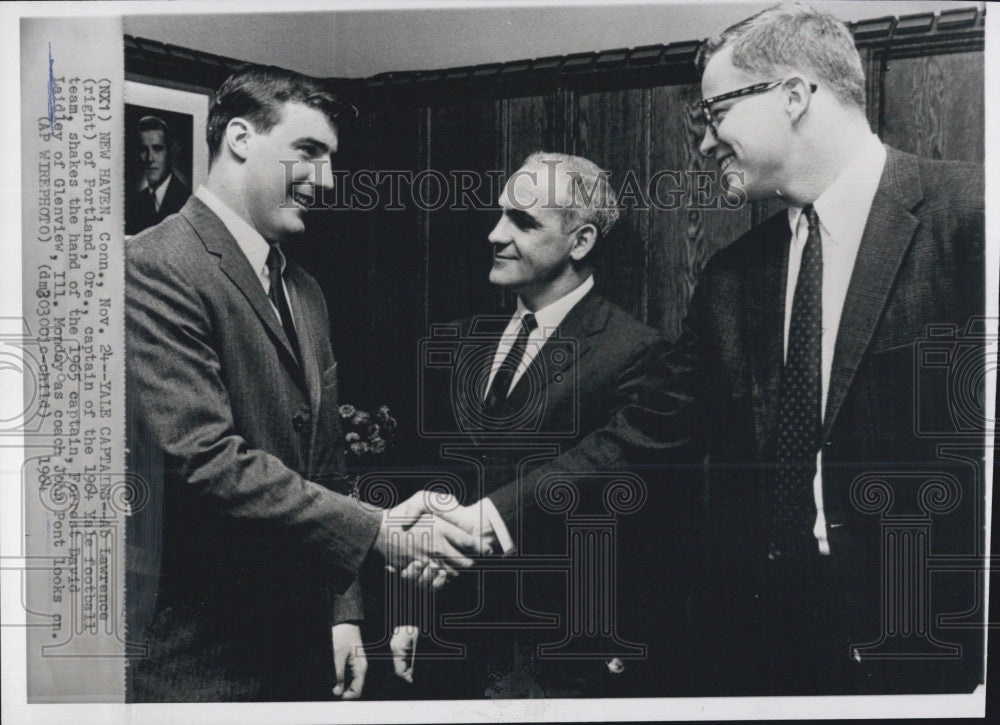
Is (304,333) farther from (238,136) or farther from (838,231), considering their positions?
(838,231)

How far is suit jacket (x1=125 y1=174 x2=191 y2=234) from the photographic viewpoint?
289 cm

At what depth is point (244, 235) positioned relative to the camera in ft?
9.50

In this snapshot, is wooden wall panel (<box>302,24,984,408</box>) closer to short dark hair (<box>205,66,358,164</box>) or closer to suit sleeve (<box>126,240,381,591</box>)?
short dark hair (<box>205,66,358,164</box>)

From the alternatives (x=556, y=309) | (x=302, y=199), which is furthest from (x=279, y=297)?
(x=556, y=309)

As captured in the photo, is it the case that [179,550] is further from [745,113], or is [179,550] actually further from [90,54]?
[745,113]

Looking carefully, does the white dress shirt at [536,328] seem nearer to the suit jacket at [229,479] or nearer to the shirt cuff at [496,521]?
the shirt cuff at [496,521]

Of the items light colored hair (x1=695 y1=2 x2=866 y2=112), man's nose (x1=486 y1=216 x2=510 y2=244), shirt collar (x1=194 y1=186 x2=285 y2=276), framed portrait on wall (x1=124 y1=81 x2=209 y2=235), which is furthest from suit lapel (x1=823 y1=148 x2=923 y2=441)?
framed portrait on wall (x1=124 y1=81 x2=209 y2=235)

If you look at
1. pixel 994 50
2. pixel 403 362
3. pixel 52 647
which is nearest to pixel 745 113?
pixel 994 50

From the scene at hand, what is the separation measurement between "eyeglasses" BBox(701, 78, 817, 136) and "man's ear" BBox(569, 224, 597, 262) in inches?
17.4

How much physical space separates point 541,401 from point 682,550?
1.91 ft

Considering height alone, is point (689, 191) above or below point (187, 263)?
above

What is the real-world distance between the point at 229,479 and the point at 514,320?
0.90 metres

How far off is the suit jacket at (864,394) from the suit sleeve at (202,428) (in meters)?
1.05

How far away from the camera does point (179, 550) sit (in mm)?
2893
